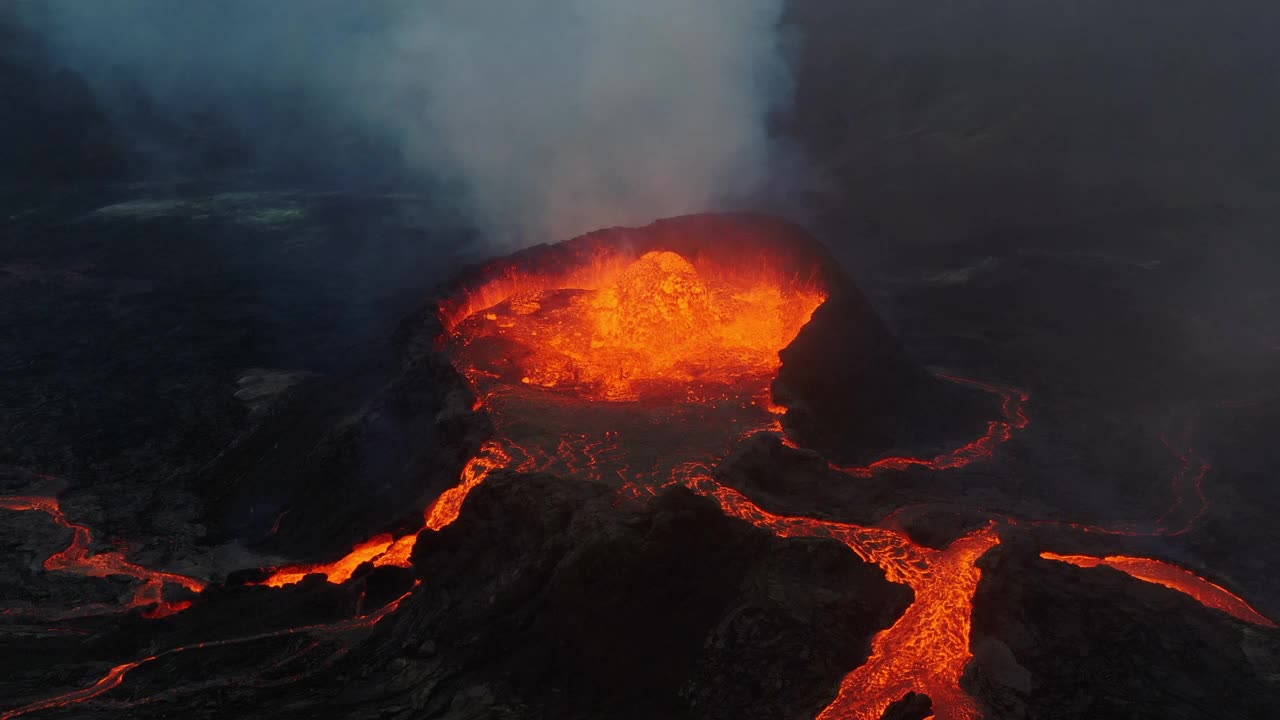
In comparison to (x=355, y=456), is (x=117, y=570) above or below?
below

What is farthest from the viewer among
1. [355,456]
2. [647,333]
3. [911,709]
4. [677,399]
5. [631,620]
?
[647,333]

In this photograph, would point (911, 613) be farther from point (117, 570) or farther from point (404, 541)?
point (117, 570)

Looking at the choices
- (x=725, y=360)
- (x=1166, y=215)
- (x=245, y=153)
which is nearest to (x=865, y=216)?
(x=1166, y=215)

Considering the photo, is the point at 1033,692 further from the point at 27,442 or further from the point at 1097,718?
the point at 27,442

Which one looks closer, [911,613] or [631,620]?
[631,620]

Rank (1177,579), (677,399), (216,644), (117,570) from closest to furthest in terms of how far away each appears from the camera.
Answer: (216,644) → (1177,579) → (117,570) → (677,399)

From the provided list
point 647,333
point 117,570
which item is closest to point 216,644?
point 117,570
